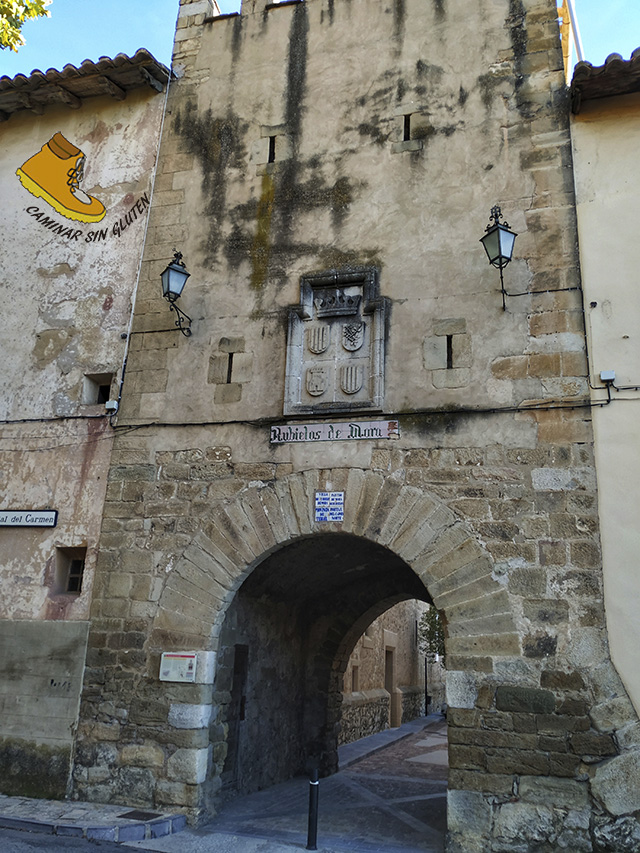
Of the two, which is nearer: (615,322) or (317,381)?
(615,322)

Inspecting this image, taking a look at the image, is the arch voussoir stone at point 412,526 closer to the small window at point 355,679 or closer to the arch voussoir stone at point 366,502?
the arch voussoir stone at point 366,502

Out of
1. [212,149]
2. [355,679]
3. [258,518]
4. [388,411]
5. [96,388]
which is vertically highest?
[212,149]

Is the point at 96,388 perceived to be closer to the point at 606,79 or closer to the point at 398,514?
the point at 398,514

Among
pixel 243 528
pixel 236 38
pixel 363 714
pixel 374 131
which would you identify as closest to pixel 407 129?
pixel 374 131

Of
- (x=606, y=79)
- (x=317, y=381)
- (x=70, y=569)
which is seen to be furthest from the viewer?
(x=70, y=569)

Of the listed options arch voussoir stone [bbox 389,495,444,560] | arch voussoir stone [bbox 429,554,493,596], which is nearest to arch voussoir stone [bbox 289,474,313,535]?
arch voussoir stone [bbox 389,495,444,560]

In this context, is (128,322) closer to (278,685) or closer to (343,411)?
(343,411)

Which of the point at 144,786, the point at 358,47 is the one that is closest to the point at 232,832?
the point at 144,786

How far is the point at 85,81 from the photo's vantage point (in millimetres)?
7465

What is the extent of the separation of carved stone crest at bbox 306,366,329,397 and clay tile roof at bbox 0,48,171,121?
3.72 m

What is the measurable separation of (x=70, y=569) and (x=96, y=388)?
1702 mm

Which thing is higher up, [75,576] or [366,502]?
[366,502]

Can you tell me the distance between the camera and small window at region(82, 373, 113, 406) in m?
6.81

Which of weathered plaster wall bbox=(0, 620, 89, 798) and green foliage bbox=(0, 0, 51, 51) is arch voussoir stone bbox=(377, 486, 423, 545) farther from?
green foliage bbox=(0, 0, 51, 51)
